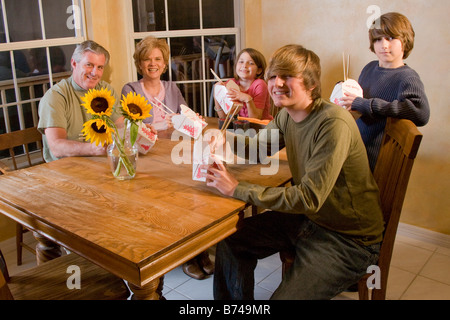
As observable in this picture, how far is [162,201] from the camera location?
1.62m

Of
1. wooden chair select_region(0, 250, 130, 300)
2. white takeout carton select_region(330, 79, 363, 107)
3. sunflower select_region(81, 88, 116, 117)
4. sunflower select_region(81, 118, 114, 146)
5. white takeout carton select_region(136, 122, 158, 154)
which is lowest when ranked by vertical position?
wooden chair select_region(0, 250, 130, 300)

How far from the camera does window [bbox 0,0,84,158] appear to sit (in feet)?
9.11

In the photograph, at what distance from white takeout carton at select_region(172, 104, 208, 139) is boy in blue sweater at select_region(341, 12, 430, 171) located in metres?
0.75

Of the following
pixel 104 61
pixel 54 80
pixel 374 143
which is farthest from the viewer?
pixel 54 80

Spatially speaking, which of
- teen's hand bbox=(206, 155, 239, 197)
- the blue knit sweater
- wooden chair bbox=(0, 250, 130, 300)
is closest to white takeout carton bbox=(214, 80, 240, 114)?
the blue knit sweater

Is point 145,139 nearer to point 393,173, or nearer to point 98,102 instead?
point 98,102

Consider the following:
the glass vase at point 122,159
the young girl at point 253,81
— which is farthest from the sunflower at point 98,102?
the young girl at point 253,81

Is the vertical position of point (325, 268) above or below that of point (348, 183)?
below

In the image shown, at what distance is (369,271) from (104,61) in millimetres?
1754

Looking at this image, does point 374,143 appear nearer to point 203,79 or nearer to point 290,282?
point 290,282

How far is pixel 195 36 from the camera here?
3369 mm

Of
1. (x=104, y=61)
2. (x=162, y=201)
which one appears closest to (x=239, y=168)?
(x=162, y=201)

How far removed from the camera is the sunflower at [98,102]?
1.68 m

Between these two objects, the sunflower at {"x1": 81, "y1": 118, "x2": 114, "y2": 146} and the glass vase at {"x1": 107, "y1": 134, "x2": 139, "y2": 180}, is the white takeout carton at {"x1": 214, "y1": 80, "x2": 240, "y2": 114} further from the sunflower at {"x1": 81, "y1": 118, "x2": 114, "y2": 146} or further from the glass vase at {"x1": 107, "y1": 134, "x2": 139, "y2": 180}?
the sunflower at {"x1": 81, "y1": 118, "x2": 114, "y2": 146}
